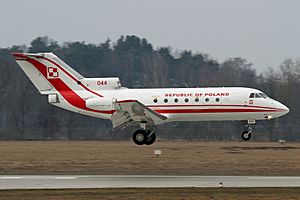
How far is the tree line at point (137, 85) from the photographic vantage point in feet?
229

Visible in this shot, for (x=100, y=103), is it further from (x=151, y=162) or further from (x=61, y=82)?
(x=151, y=162)

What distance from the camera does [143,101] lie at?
131ft

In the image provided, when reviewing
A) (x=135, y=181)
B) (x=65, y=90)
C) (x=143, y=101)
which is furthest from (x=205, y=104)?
(x=135, y=181)

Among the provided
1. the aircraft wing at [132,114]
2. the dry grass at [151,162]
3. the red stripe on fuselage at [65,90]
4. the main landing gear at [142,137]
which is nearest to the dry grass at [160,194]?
the dry grass at [151,162]

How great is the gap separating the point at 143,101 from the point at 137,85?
83123 mm

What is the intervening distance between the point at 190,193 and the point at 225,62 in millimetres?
104755

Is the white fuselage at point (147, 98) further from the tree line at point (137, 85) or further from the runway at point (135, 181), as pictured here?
the tree line at point (137, 85)

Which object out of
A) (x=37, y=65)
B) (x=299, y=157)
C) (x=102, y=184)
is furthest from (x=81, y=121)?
(x=102, y=184)

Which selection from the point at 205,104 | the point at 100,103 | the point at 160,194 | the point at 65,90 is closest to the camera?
the point at 160,194

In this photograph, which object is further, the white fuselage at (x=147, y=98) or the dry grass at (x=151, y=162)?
the white fuselage at (x=147, y=98)

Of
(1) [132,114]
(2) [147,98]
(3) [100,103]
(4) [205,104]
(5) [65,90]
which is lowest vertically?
(1) [132,114]

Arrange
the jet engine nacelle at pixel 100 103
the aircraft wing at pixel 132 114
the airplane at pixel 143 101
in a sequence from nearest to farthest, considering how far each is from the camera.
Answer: the aircraft wing at pixel 132 114
the airplane at pixel 143 101
the jet engine nacelle at pixel 100 103

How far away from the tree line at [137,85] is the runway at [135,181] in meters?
35.5

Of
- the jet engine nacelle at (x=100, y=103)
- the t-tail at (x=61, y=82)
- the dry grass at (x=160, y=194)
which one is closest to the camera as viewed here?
the dry grass at (x=160, y=194)
